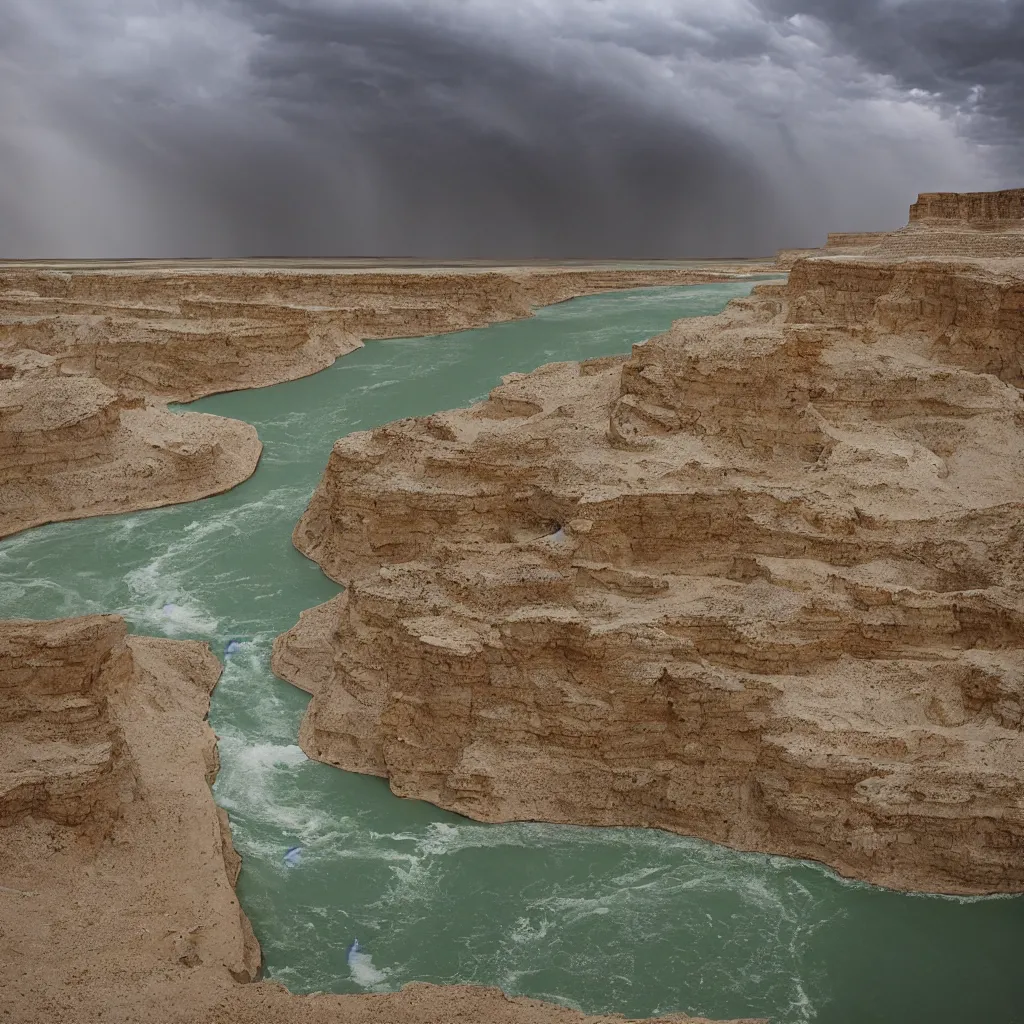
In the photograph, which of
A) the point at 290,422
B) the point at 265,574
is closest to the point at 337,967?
the point at 265,574

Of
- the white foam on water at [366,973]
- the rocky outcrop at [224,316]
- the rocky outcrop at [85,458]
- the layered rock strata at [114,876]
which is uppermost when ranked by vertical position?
the rocky outcrop at [224,316]

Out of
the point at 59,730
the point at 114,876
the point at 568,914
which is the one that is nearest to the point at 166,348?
the point at 59,730

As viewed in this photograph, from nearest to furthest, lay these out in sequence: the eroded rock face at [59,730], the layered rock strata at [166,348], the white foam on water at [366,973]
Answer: the white foam on water at [366,973] → the eroded rock face at [59,730] → the layered rock strata at [166,348]

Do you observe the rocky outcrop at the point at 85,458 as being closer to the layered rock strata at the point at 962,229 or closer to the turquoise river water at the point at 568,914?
the turquoise river water at the point at 568,914

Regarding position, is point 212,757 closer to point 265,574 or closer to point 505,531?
point 505,531

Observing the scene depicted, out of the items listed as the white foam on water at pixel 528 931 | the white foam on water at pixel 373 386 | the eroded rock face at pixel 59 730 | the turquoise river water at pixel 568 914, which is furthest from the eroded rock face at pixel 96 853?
the white foam on water at pixel 373 386

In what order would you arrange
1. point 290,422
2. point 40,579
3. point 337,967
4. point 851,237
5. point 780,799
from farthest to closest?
1. point 851,237
2. point 290,422
3. point 40,579
4. point 780,799
5. point 337,967
